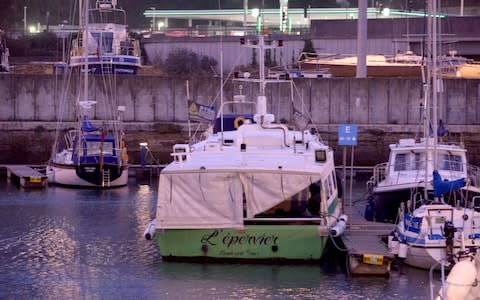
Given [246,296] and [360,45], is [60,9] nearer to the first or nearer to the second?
[360,45]

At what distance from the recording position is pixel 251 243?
24.1 m

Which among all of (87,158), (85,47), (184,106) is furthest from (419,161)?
(184,106)

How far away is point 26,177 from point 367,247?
1816cm

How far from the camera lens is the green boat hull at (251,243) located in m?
24.0

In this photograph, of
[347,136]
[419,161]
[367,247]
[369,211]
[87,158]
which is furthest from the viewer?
[87,158]

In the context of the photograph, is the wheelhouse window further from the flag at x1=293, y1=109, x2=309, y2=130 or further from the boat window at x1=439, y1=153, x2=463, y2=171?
the flag at x1=293, y1=109, x2=309, y2=130

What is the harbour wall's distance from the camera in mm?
45750

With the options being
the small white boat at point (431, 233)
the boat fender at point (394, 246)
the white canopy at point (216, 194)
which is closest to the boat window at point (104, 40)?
the white canopy at point (216, 194)

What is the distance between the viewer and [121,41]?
57.7 meters

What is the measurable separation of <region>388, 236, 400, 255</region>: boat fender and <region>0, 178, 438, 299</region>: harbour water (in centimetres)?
45

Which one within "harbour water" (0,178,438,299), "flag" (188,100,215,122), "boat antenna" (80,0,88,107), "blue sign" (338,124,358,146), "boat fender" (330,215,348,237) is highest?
"boat antenna" (80,0,88,107)

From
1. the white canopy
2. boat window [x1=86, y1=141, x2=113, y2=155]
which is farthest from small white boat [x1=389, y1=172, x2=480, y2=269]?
boat window [x1=86, y1=141, x2=113, y2=155]

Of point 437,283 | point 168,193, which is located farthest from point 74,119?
point 437,283

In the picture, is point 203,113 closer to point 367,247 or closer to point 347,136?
point 347,136
